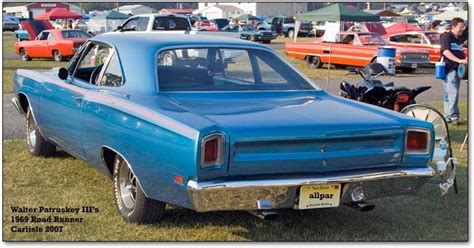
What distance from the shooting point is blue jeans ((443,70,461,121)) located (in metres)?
9.27

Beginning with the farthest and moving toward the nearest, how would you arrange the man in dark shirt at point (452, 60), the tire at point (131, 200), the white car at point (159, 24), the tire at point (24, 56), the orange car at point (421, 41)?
1. the tire at point (24, 56)
2. the orange car at point (421, 41)
3. the white car at point (159, 24)
4. the man in dark shirt at point (452, 60)
5. the tire at point (131, 200)

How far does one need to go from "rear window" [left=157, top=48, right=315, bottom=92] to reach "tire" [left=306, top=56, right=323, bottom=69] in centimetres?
1461

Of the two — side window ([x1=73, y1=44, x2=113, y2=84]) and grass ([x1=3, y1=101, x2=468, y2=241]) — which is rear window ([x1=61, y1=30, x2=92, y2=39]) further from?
grass ([x1=3, y1=101, x2=468, y2=241])

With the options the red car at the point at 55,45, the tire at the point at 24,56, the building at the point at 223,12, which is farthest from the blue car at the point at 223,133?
the building at the point at 223,12

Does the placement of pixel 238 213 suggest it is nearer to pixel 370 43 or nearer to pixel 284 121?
pixel 284 121

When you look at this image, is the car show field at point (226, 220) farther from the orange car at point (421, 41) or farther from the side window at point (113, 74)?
the orange car at point (421, 41)

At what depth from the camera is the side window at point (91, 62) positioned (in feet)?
18.2

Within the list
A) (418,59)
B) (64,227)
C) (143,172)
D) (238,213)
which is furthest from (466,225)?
(418,59)

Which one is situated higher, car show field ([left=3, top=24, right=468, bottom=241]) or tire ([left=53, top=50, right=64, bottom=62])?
tire ([left=53, top=50, right=64, bottom=62])

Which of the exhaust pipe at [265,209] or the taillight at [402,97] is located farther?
the taillight at [402,97]

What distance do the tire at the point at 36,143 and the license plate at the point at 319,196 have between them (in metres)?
3.34

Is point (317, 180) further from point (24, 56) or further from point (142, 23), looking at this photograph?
point (24, 56)

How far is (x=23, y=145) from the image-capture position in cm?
730

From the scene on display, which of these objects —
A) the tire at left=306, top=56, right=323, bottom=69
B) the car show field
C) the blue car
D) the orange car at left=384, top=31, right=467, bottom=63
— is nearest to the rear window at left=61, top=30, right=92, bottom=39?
the tire at left=306, top=56, right=323, bottom=69
